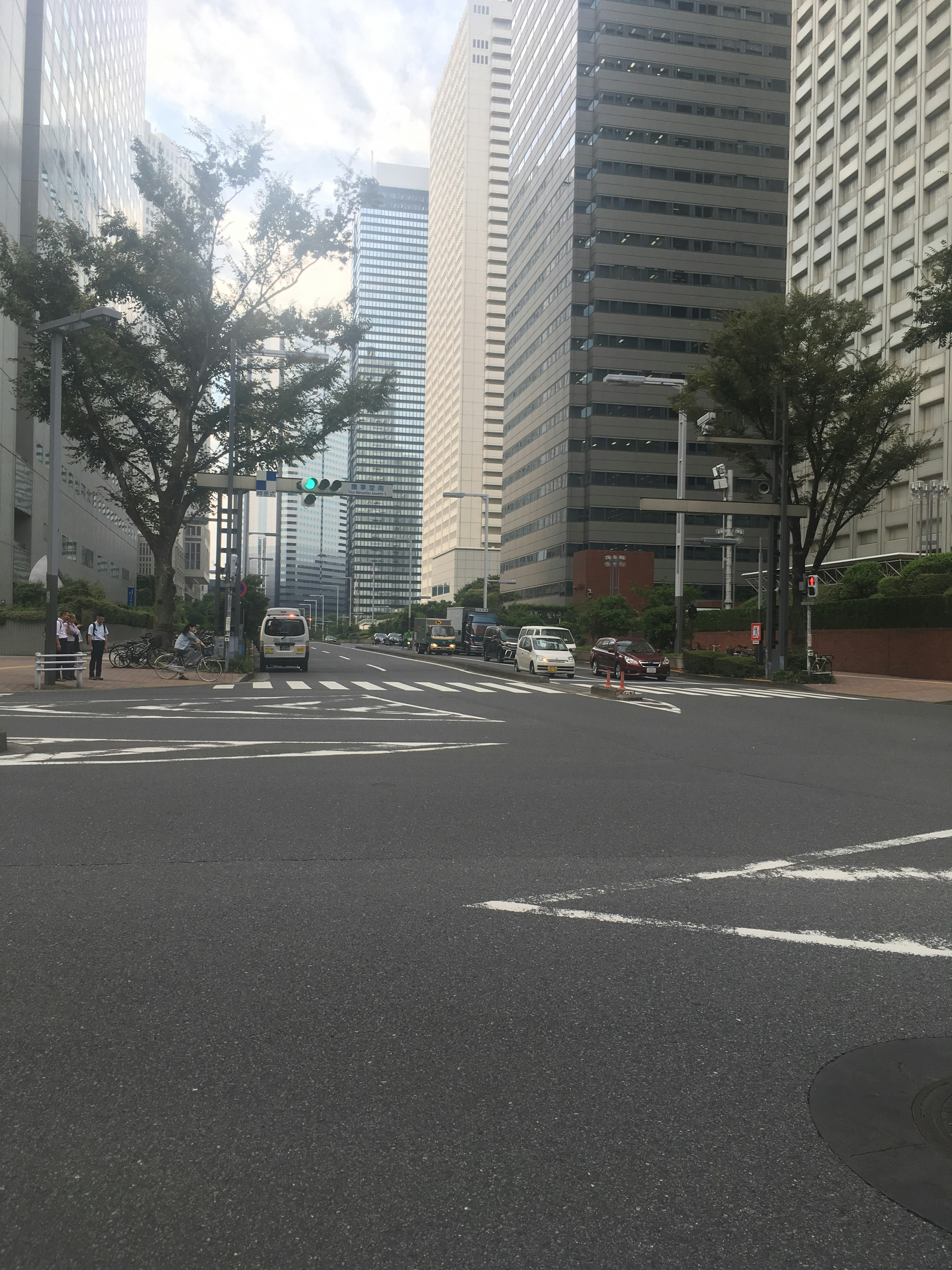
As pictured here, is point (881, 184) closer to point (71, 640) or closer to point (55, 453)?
point (55, 453)

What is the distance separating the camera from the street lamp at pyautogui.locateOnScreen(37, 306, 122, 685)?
75.0ft

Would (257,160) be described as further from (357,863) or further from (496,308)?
(496,308)

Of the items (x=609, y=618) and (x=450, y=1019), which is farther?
(x=609, y=618)

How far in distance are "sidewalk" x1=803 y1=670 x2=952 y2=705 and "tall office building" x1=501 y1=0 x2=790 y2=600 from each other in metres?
59.4

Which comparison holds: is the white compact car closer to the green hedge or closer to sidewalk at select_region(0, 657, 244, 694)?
the green hedge

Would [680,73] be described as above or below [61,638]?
above

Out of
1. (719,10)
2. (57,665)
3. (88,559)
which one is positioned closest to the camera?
(57,665)

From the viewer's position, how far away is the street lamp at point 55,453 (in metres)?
22.9

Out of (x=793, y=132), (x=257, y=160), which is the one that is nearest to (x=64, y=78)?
(x=257, y=160)

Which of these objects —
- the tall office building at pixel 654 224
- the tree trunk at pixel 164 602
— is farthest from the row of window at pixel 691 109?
the tree trunk at pixel 164 602

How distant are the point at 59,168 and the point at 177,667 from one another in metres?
37.9

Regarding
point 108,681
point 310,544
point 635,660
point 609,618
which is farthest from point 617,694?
point 310,544

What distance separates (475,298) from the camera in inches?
6029

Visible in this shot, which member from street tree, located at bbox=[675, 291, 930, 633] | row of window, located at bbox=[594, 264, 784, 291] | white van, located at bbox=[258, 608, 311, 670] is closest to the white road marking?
white van, located at bbox=[258, 608, 311, 670]
